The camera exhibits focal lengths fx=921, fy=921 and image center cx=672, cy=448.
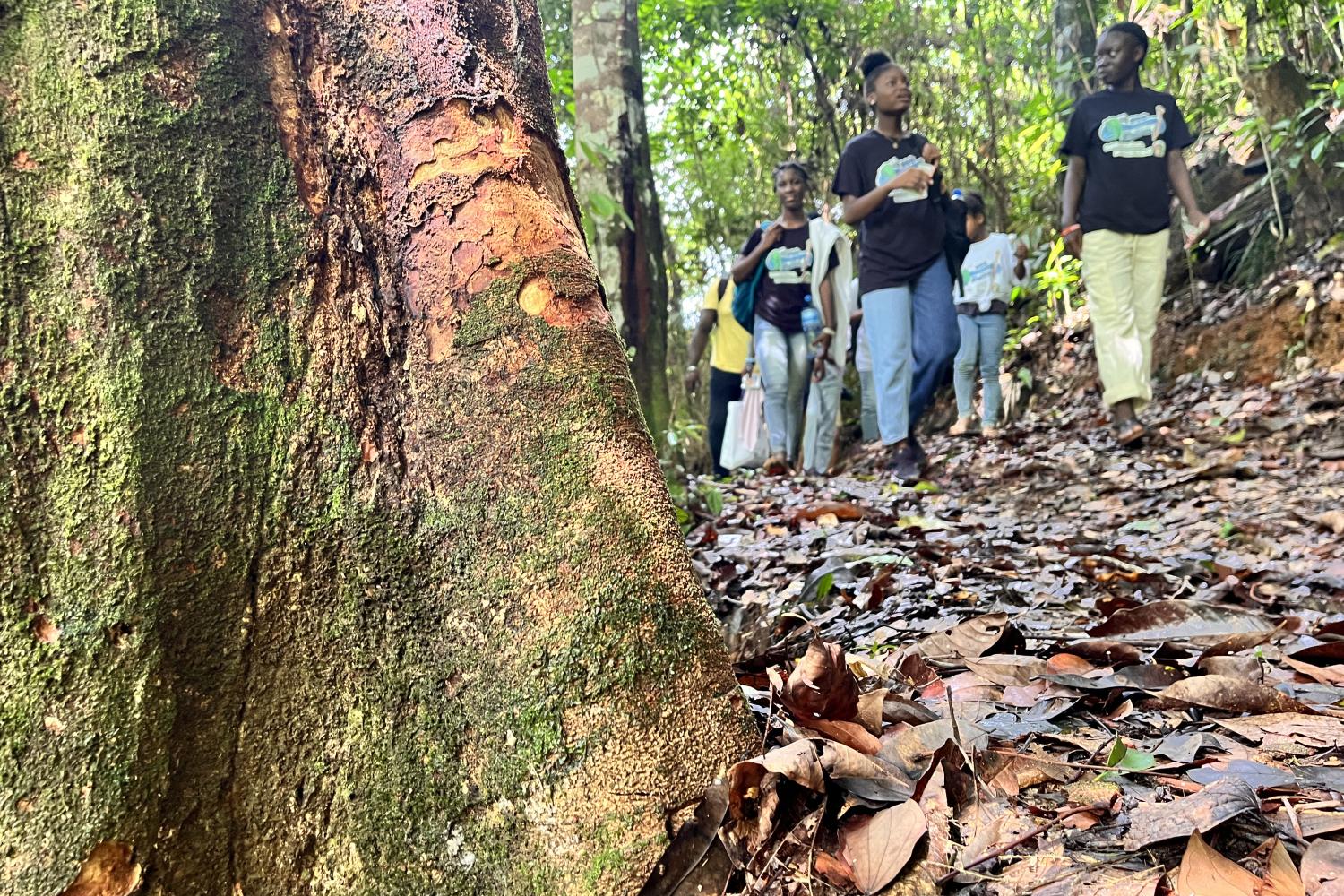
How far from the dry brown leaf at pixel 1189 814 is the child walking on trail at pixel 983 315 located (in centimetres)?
693

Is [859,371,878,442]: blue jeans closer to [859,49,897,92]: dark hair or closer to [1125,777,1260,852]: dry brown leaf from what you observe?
[859,49,897,92]: dark hair

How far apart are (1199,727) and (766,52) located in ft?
40.2

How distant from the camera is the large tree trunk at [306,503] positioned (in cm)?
108

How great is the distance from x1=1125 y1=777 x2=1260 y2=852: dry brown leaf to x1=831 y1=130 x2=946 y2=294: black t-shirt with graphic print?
4.39 meters

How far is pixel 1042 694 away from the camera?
1.57m

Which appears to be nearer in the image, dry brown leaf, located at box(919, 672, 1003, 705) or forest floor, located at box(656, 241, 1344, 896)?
forest floor, located at box(656, 241, 1344, 896)

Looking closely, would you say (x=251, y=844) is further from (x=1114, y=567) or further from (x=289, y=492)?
(x=1114, y=567)

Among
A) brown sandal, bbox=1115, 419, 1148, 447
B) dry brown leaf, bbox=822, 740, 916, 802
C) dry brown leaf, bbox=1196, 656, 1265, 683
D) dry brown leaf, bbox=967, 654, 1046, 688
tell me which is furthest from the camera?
brown sandal, bbox=1115, 419, 1148, 447

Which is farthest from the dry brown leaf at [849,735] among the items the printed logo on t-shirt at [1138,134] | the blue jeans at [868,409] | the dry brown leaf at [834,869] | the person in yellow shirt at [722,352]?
the blue jeans at [868,409]

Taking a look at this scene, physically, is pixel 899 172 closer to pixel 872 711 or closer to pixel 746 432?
pixel 746 432

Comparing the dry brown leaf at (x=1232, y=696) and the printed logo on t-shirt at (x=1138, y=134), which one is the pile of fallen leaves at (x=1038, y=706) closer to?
the dry brown leaf at (x=1232, y=696)

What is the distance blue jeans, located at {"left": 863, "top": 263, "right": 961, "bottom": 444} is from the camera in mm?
5219

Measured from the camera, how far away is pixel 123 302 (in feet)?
3.74

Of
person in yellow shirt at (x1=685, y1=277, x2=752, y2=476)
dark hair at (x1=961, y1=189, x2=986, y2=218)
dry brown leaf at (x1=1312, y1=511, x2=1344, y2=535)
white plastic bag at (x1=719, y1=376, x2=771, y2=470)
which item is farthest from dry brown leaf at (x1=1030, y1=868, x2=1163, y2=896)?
dark hair at (x1=961, y1=189, x2=986, y2=218)
